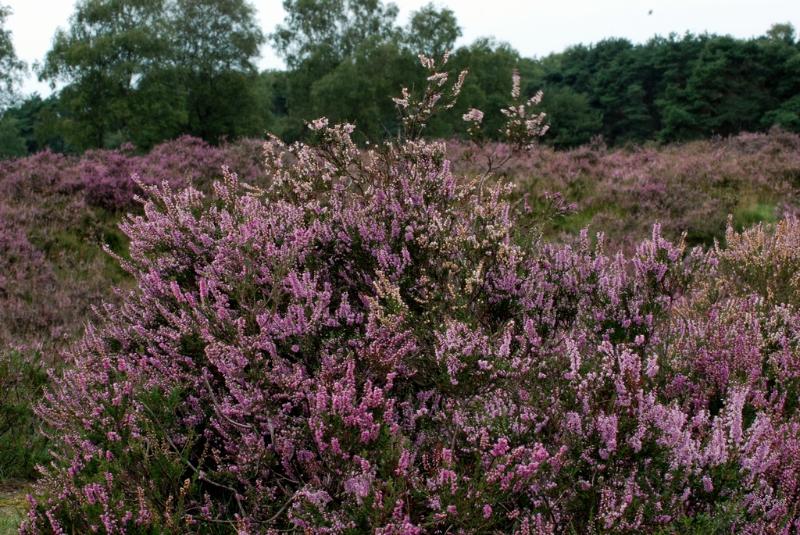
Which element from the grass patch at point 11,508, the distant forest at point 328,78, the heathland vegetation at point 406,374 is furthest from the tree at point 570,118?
the grass patch at point 11,508

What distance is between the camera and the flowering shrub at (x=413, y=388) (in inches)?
93.3

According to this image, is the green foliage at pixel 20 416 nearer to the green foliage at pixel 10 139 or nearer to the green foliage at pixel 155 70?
the green foliage at pixel 155 70

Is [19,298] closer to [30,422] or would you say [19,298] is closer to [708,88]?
[30,422]

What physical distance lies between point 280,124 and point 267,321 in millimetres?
46917

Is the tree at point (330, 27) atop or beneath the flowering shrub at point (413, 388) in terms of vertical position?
atop

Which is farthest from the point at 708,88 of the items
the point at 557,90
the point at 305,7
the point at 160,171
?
the point at 160,171

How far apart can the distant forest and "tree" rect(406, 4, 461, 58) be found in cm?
8

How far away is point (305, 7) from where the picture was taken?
48094 mm

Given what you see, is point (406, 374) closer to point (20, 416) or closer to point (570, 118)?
point (20, 416)

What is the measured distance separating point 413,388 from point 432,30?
49.2m

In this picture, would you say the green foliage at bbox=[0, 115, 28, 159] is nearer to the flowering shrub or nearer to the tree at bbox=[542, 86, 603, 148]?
the tree at bbox=[542, 86, 603, 148]

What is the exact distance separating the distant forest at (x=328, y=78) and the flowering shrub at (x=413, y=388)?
27.8 metres

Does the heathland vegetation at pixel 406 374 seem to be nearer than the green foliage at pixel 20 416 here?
Yes

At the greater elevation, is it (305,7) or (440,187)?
(305,7)
